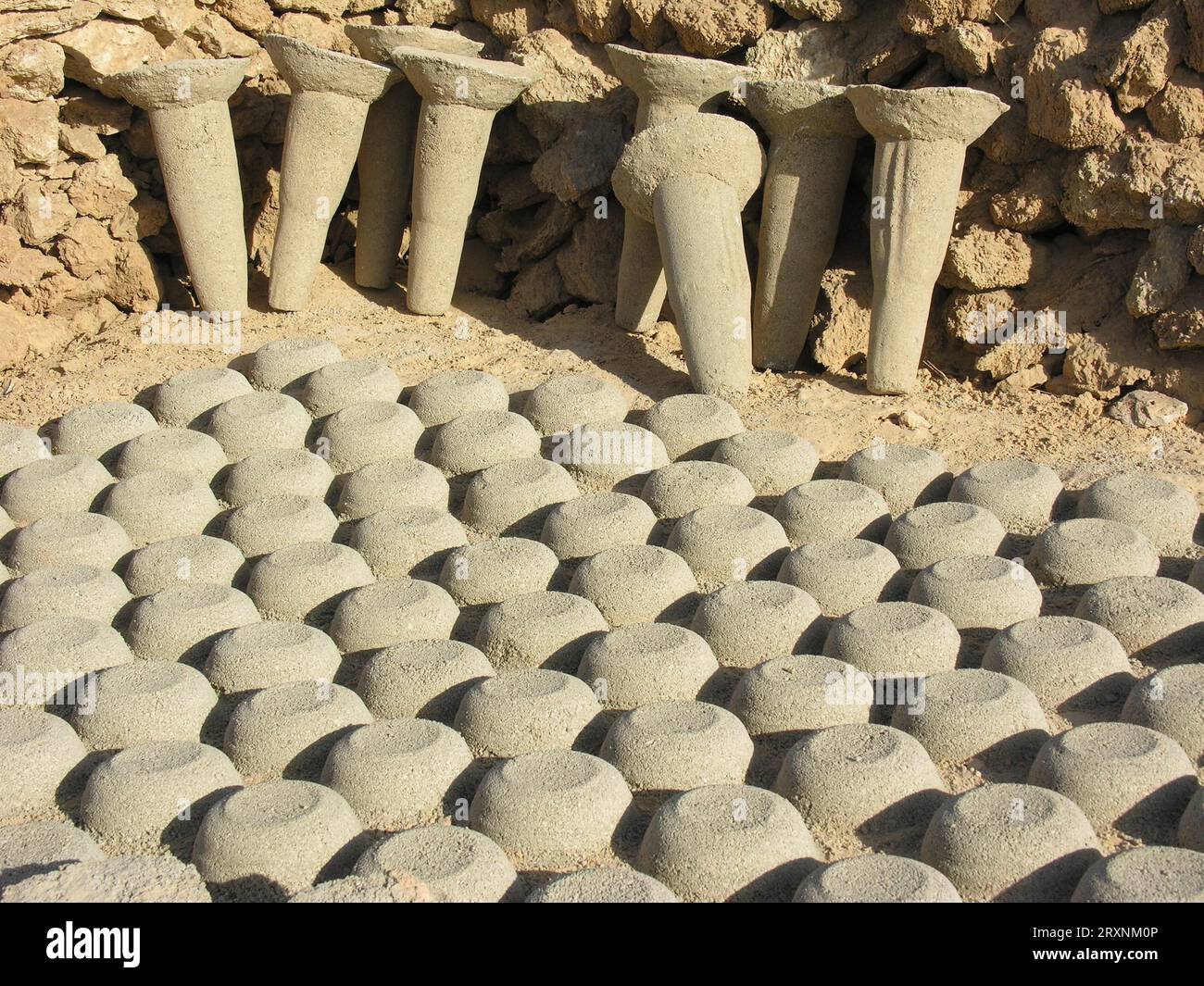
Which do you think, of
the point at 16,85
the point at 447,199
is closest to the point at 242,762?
the point at 447,199

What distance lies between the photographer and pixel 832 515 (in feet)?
18.9

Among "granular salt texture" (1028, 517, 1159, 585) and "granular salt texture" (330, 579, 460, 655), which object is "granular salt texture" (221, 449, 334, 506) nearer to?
"granular salt texture" (330, 579, 460, 655)

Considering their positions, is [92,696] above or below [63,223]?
below

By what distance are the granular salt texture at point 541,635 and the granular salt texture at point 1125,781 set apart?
1.57 m

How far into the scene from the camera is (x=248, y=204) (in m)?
8.30

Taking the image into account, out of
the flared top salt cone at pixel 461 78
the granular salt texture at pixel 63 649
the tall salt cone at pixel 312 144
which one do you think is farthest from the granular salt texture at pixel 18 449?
the flared top salt cone at pixel 461 78

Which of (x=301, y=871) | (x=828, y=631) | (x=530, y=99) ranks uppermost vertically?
(x=530, y=99)

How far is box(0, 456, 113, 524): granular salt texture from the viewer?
5.99 metres

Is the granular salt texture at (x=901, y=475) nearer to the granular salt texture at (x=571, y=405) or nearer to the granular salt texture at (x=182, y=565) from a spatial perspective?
the granular salt texture at (x=571, y=405)

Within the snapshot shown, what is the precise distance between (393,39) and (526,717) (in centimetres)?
436

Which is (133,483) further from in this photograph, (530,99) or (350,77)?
(530,99)

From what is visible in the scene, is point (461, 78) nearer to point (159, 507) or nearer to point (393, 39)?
point (393, 39)

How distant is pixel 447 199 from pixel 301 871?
A: 4356 millimetres

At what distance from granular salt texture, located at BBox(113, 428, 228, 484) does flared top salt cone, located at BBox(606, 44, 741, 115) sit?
8.78ft
